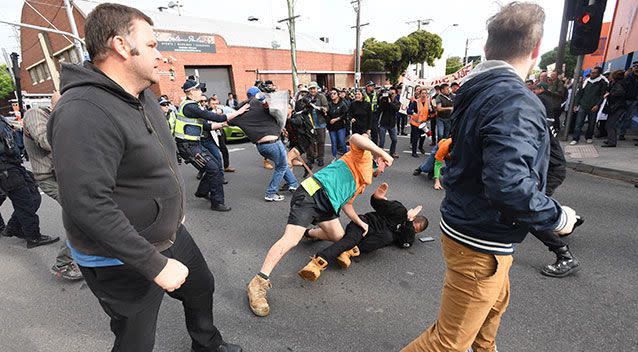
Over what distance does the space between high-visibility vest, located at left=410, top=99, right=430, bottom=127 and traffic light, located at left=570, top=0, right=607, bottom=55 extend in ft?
10.7

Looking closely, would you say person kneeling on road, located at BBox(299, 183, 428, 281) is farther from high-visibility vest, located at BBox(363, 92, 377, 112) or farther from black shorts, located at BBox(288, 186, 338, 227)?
high-visibility vest, located at BBox(363, 92, 377, 112)

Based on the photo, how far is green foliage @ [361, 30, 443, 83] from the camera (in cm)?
3238

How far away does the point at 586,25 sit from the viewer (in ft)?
22.2

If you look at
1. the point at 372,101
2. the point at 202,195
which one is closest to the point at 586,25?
the point at 372,101

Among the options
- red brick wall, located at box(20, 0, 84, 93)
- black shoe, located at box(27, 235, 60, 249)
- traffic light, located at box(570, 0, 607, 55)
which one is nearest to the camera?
black shoe, located at box(27, 235, 60, 249)

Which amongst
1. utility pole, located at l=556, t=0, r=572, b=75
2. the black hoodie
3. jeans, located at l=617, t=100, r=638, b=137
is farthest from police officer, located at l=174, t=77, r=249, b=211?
utility pole, located at l=556, t=0, r=572, b=75

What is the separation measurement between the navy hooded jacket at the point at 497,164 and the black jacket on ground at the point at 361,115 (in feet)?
21.7

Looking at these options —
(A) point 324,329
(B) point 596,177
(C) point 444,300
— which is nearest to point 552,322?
(C) point 444,300

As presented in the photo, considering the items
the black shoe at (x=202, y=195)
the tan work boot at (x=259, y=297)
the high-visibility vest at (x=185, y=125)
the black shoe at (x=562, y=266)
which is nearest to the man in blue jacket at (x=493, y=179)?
the tan work boot at (x=259, y=297)

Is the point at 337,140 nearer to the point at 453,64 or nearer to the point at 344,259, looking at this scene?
the point at 344,259

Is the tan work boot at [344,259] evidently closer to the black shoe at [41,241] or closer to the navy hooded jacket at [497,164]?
the navy hooded jacket at [497,164]

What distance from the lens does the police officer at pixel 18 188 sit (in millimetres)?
3465

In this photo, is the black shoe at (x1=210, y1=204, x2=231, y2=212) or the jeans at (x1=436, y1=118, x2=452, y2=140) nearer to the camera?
the black shoe at (x1=210, y1=204, x2=231, y2=212)

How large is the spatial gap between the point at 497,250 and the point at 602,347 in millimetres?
1472
